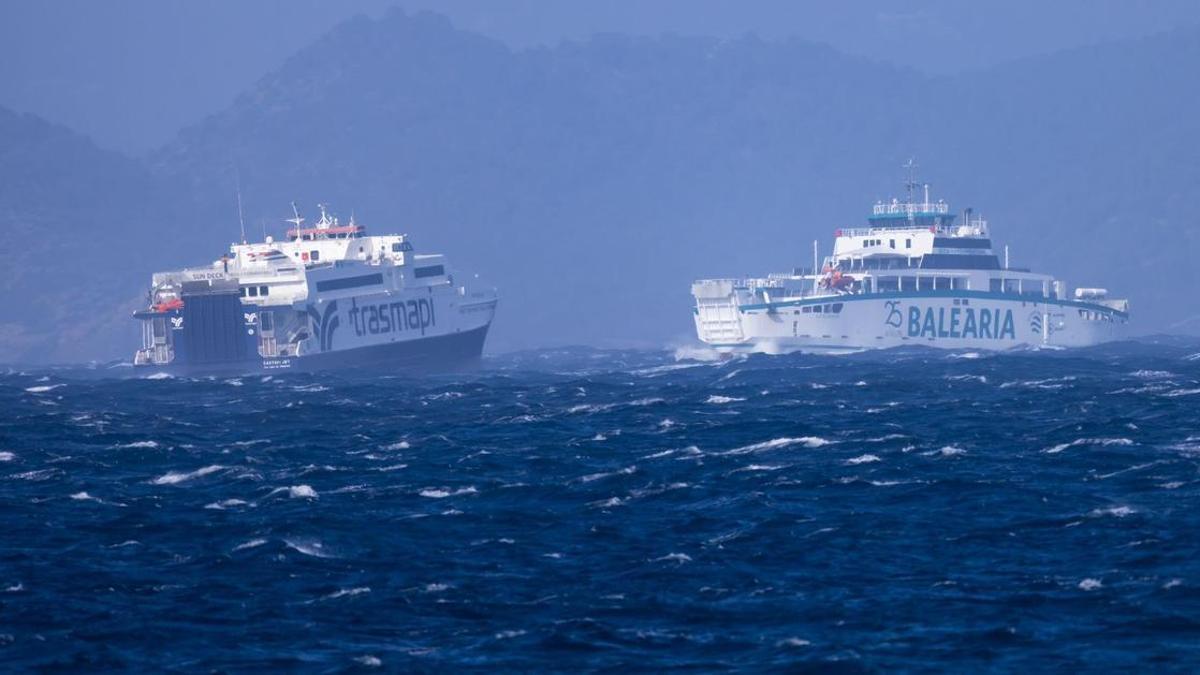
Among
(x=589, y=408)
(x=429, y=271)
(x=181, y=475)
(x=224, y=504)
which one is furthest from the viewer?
(x=429, y=271)

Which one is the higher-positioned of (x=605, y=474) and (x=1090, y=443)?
(x=605, y=474)

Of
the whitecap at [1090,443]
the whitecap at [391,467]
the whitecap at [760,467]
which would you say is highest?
the whitecap at [391,467]

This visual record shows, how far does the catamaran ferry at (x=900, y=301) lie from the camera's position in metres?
118

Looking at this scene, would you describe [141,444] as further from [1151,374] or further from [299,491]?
[1151,374]

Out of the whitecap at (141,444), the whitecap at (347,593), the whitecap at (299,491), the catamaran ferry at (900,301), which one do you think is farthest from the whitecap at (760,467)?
the catamaran ferry at (900,301)

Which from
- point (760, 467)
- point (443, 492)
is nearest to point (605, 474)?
point (760, 467)

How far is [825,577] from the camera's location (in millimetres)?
29828

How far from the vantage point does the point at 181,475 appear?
149ft

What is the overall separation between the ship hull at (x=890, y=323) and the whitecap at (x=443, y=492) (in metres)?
77.4

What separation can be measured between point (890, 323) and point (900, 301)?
1849mm

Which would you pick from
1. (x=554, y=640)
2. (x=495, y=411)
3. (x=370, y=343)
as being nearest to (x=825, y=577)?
(x=554, y=640)

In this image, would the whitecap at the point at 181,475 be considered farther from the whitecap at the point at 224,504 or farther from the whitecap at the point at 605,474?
the whitecap at the point at 605,474

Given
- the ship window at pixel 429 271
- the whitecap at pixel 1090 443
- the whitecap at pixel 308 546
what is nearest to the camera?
the whitecap at pixel 308 546

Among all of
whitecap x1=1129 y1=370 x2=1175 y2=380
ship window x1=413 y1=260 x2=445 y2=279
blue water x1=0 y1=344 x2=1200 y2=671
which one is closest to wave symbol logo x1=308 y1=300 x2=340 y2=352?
ship window x1=413 y1=260 x2=445 y2=279
